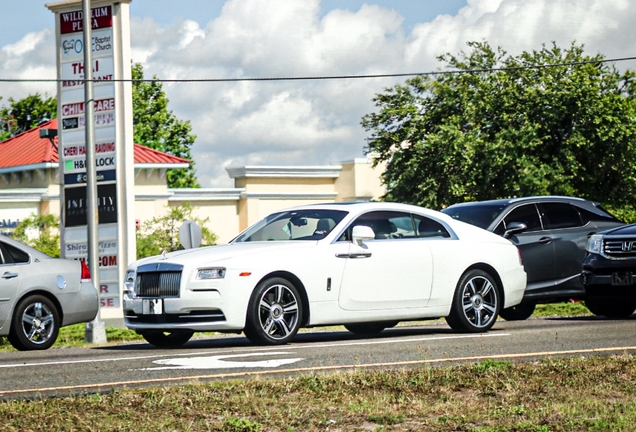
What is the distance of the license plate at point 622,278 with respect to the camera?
15.1 metres

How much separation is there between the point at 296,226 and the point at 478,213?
15.8 ft

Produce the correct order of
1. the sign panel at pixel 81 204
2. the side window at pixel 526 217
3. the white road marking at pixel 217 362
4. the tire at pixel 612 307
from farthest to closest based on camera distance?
the sign panel at pixel 81 204 → the side window at pixel 526 217 → the tire at pixel 612 307 → the white road marking at pixel 217 362

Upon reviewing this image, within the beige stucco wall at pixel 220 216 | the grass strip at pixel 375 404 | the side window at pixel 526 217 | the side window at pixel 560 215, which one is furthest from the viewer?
the beige stucco wall at pixel 220 216

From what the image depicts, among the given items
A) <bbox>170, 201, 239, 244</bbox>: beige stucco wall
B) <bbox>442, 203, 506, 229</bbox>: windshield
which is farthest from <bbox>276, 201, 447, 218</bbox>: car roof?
<bbox>170, 201, 239, 244</bbox>: beige stucco wall

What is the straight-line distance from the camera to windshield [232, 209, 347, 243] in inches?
510

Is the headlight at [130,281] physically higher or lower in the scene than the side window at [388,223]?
lower

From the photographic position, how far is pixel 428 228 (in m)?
13.8

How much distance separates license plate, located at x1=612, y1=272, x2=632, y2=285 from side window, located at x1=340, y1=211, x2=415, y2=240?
10.8 ft

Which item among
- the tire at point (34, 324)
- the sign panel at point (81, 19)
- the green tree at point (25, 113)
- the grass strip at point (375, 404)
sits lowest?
the grass strip at point (375, 404)

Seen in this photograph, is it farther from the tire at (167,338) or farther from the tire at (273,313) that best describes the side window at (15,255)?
the tire at (273,313)

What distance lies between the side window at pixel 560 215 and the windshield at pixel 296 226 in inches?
193

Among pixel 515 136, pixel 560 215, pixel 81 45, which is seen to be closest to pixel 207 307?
pixel 560 215

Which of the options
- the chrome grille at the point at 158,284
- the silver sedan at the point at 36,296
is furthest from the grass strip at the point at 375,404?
the silver sedan at the point at 36,296

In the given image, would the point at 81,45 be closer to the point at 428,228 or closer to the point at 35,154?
the point at 428,228
